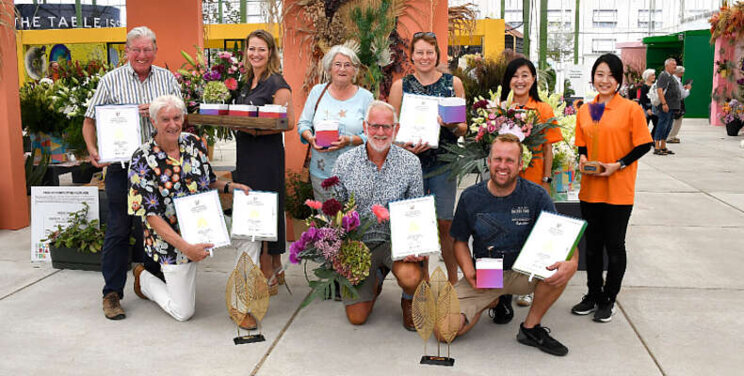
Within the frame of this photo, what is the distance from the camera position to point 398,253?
331 centimetres

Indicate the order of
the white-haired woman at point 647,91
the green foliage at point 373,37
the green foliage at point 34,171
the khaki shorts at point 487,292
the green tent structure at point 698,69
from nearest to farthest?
the khaki shorts at point 487,292 < the green foliage at point 373,37 < the green foliage at point 34,171 < the white-haired woman at point 647,91 < the green tent structure at point 698,69

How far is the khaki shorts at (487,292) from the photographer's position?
3.43 m

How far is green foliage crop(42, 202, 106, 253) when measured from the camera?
4809 millimetres

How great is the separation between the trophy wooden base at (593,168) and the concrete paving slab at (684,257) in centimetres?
128

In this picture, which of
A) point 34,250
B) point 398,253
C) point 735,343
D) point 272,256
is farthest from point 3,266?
point 735,343

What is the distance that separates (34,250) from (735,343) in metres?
4.73

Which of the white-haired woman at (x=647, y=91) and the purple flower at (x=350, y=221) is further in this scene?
the white-haired woman at (x=647, y=91)

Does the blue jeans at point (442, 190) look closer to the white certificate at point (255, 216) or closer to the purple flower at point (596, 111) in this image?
the purple flower at point (596, 111)

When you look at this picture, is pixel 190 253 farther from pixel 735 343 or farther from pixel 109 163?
pixel 735 343

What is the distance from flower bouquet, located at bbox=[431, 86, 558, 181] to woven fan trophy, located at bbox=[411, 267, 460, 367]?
872 millimetres

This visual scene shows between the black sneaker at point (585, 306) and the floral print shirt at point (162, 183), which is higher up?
the floral print shirt at point (162, 183)

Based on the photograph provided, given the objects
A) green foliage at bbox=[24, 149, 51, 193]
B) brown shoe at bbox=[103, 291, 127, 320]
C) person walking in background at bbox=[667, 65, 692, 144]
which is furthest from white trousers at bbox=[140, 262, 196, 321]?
person walking in background at bbox=[667, 65, 692, 144]

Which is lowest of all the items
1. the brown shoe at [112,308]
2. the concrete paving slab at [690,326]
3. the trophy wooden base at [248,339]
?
the concrete paving slab at [690,326]

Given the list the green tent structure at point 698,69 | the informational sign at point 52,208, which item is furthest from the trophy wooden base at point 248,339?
the green tent structure at point 698,69
